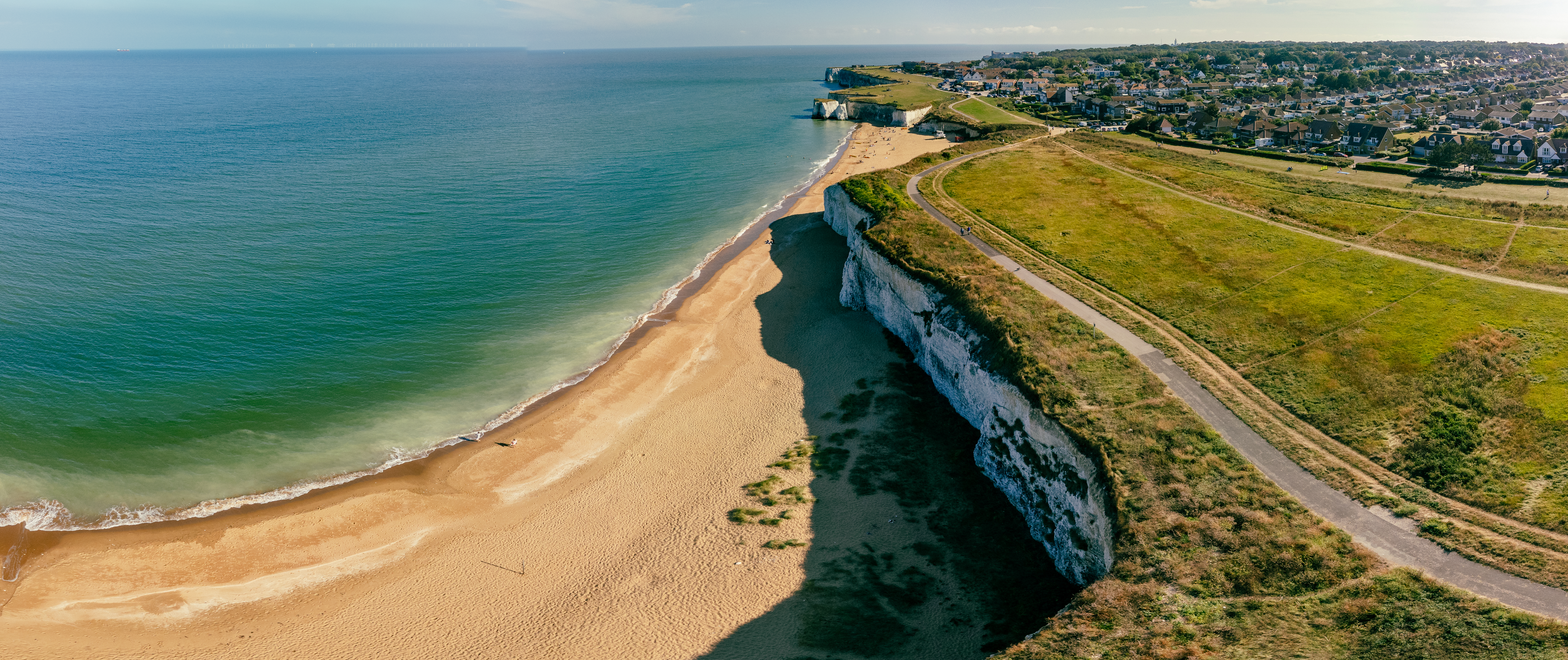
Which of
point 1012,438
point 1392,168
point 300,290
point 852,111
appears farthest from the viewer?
point 852,111

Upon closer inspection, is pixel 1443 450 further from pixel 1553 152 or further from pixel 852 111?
pixel 852 111

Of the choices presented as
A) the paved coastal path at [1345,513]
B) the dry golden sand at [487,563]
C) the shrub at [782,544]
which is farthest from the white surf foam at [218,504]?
the paved coastal path at [1345,513]

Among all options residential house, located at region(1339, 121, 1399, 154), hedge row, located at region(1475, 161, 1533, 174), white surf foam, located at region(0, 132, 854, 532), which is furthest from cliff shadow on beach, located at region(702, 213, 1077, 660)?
residential house, located at region(1339, 121, 1399, 154)

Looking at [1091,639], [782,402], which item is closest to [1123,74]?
[782,402]

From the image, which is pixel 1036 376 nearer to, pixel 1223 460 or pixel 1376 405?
pixel 1223 460

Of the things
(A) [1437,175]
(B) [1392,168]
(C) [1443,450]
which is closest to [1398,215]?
(A) [1437,175]

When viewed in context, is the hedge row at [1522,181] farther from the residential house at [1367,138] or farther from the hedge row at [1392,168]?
the residential house at [1367,138]
